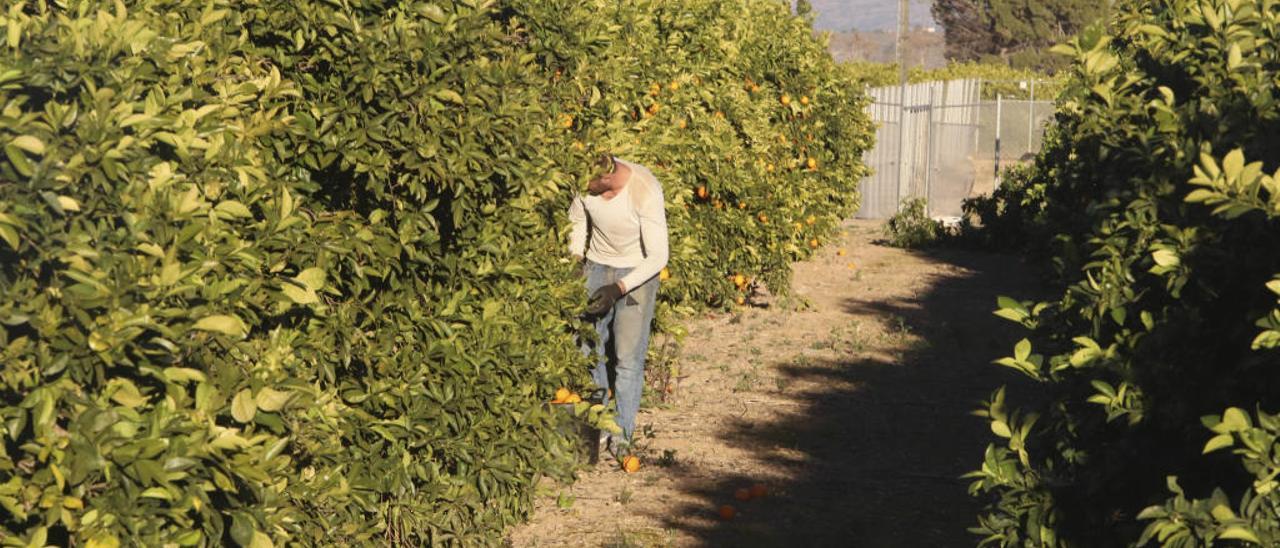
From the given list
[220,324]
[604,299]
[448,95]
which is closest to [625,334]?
[604,299]

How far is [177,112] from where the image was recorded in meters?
3.35

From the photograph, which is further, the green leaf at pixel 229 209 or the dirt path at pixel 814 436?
the dirt path at pixel 814 436

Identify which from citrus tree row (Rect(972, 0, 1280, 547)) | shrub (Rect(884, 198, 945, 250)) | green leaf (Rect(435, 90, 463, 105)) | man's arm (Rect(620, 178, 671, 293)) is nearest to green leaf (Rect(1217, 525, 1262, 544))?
citrus tree row (Rect(972, 0, 1280, 547))

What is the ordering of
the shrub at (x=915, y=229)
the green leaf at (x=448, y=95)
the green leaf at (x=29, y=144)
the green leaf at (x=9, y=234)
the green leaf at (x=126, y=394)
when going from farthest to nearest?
the shrub at (x=915, y=229)
the green leaf at (x=448, y=95)
the green leaf at (x=126, y=394)
the green leaf at (x=29, y=144)
the green leaf at (x=9, y=234)

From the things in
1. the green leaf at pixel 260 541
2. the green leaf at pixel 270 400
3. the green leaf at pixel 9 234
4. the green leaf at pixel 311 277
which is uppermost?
the green leaf at pixel 9 234

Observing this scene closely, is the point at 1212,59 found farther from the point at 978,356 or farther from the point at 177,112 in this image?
the point at 978,356

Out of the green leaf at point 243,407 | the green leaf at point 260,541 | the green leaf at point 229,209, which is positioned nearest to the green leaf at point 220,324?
the green leaf at point 243,407

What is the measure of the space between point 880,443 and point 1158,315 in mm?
4665

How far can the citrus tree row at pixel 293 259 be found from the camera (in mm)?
2754

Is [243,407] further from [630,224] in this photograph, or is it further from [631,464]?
[631,464]

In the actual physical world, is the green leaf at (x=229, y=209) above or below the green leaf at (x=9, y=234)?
below

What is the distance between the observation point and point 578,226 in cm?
722

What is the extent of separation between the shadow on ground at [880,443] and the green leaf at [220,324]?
3.73 m

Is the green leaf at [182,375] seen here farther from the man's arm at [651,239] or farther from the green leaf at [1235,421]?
the man's arm at [651,239]
